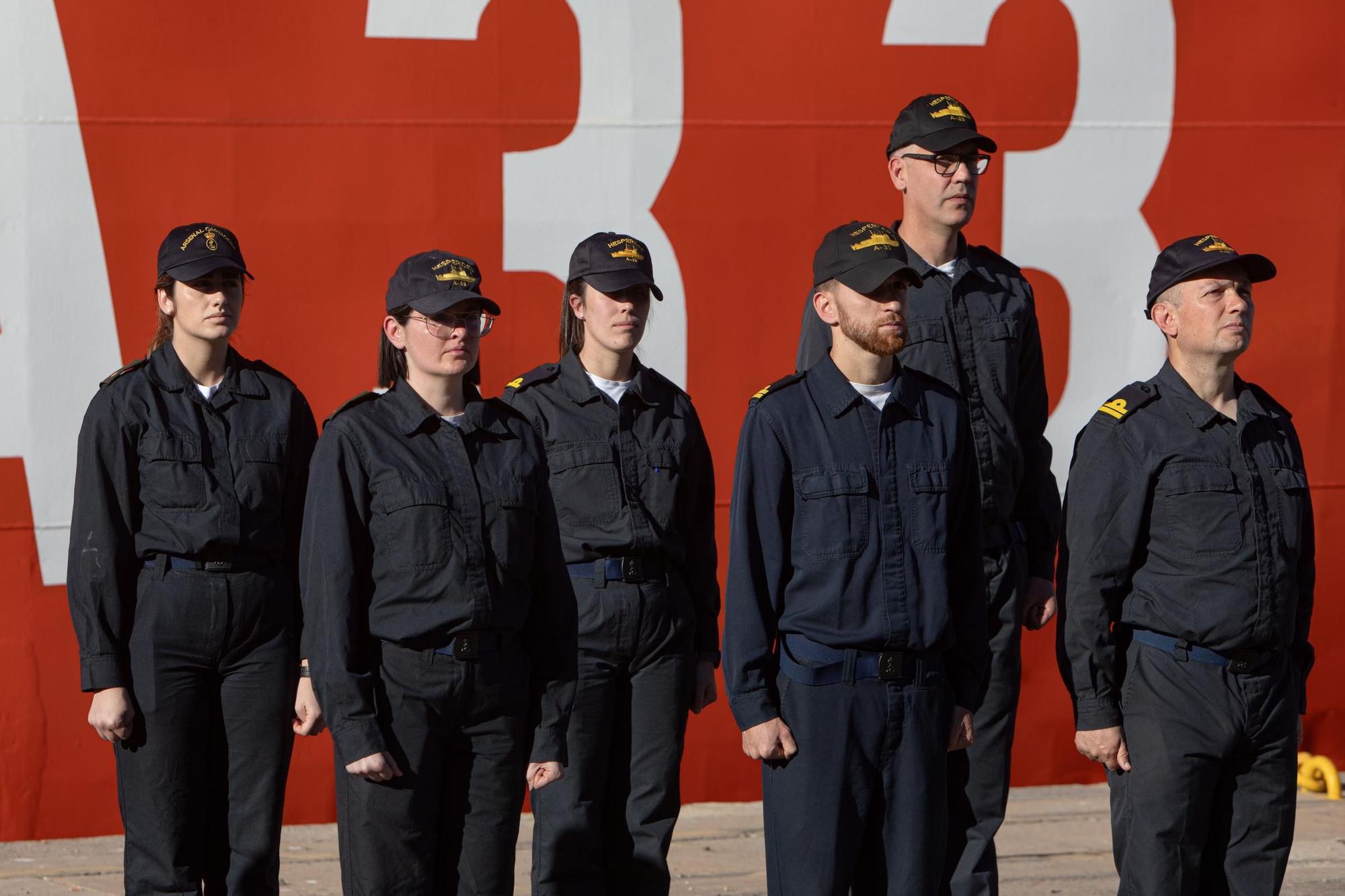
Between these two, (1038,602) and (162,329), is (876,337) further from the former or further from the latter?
(162,329)

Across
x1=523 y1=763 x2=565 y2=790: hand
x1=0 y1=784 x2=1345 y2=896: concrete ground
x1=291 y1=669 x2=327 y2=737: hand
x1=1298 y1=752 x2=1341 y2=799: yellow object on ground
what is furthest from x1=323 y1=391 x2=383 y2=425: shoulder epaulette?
x1=1298 y1=752 x2=1341 y2=799: yellow object on ground

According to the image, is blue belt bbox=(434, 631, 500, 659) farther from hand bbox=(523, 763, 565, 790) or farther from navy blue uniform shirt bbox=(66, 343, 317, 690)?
navy blue uniform shirt bbox=(66, 343, 317, 690)

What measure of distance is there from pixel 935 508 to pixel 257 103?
3362 mm

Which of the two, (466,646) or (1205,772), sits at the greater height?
(466,646)

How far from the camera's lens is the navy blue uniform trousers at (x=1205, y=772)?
12.9 ft

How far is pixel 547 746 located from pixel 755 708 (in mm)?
515

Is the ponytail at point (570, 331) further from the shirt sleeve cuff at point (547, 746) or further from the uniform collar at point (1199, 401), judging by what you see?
the uniform collar at point (1199, 401)

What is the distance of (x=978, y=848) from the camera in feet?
15.4

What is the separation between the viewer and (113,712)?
14.2ft

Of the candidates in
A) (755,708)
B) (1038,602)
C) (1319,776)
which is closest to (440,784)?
(755,708)

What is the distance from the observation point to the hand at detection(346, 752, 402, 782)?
3.63 metres

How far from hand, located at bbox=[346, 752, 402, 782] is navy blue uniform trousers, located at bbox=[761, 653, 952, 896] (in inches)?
33.6

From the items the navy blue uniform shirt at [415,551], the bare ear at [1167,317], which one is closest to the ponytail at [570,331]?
the navy blue uniform shirt at [415,551]

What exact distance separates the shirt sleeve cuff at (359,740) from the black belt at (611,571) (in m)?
1.05
